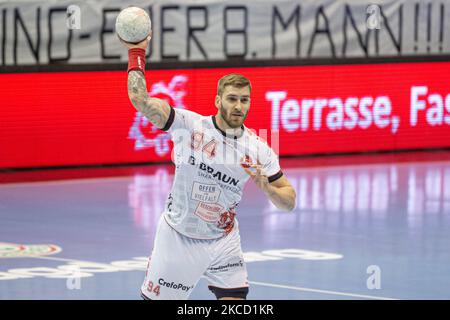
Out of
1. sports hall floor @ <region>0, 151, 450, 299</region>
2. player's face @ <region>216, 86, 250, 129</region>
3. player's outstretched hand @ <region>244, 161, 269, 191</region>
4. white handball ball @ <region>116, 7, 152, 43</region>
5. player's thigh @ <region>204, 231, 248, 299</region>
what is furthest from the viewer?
sports hall floor @ <region>0, 151, 450, 299</region>

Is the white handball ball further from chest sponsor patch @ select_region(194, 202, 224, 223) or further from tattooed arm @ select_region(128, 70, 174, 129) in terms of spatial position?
chest sponsor patch @ select_region(194, 202, 224, 223)

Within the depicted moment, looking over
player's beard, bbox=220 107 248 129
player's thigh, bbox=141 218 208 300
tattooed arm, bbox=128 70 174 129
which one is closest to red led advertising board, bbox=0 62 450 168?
player's thigh, bbox=141 218 208 300

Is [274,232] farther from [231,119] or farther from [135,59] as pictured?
[135,59]

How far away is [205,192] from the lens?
992cm

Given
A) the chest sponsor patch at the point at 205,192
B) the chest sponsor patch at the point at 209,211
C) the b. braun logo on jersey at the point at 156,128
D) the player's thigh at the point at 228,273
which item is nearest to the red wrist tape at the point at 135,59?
the chest sponsor patch at the point at 205,192

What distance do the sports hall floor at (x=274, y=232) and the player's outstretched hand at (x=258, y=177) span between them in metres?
3.44

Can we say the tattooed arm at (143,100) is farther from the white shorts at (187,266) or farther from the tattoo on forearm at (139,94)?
the white shorts at (187,266)

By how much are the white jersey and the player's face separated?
0.87 ft

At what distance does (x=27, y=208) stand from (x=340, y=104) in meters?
7.97

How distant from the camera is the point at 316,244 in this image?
1609cm

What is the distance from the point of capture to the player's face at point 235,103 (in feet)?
31.7

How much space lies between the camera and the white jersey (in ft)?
32.5

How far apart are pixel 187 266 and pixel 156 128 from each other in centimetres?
1305

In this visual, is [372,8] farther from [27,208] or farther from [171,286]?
[171,286]
